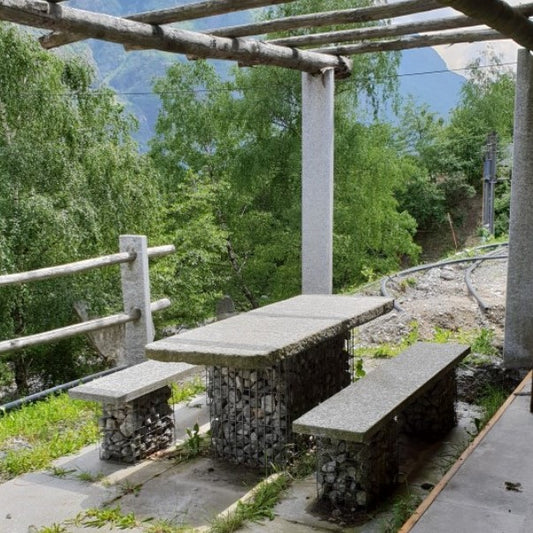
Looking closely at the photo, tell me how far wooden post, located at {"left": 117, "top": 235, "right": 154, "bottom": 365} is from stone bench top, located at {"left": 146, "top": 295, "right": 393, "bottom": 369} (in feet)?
4.91

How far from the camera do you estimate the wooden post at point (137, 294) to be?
6000 mm

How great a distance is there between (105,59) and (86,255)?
69036 millimetres

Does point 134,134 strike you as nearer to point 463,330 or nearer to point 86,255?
point 86,255

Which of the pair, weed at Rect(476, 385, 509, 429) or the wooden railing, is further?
the wooden railing

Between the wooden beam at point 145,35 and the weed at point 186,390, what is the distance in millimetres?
2866

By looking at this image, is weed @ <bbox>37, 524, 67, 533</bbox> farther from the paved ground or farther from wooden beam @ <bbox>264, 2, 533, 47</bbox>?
wooden beam @ <bbox>264, 2, 533, 47</bbox>

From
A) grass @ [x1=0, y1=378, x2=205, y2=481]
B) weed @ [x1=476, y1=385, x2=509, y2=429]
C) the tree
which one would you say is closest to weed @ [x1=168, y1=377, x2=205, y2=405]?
grass @ [x1=0, y1=378, x2=205, y2=481]

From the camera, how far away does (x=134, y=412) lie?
4297 mm

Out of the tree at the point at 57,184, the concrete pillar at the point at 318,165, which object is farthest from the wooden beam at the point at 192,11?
the tree at the point at 57,184

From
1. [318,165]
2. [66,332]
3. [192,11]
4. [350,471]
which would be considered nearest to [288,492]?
[350,471]

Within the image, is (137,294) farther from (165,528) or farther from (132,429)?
(165,528)

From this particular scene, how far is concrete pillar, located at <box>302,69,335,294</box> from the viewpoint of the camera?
7.57m

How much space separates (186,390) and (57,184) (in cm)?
614

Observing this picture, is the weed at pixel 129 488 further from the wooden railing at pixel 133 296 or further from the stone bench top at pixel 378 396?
the wooden railing at pixel 133 296
